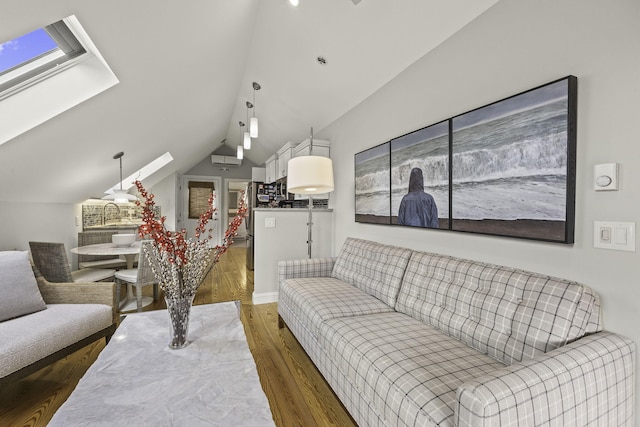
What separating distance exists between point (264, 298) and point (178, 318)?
2.21 m

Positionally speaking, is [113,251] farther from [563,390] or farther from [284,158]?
[563,390]

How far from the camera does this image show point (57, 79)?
2105 millimetres

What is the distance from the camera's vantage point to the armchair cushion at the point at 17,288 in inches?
69.7

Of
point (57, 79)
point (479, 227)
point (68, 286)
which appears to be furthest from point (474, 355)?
point (57, 79)

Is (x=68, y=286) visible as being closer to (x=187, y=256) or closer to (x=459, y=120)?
(x=187, y=256)

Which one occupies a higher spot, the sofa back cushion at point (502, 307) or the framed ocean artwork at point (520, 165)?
the framed ocean artwork at point (520, 165)

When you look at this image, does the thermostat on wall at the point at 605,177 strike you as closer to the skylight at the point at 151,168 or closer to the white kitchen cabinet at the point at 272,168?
the white kitchen cabinet at the point at 272,168

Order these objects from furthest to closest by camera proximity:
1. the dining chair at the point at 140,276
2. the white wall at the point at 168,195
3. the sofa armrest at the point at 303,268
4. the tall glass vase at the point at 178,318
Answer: the white wall at the point at 168,195
the dining chair at the point at 140,276
the sofa armrest at the point at 303,268
the tall glass vase at the point at 178,318

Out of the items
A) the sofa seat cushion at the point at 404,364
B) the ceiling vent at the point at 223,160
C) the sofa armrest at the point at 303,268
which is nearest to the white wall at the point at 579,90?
the sofa seat cushion at the point at 404,364

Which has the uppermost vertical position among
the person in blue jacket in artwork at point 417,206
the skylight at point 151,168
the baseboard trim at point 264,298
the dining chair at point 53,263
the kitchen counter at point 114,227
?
the skylight at point 151,168

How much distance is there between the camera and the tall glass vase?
1.40 metres

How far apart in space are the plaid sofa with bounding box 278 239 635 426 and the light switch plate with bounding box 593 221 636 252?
21 cm

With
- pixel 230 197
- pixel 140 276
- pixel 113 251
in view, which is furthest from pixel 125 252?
pixel 230 197

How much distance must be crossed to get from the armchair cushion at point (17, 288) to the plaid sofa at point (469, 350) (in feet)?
5.86
